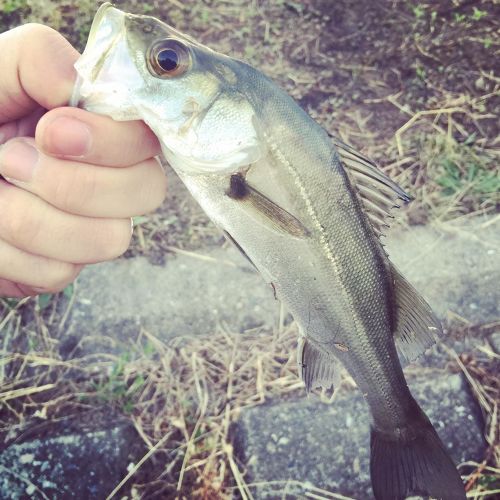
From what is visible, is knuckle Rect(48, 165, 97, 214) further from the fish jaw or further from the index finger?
the fish jaw

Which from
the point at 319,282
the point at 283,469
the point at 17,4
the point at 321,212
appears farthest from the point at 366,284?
the point at 17,4

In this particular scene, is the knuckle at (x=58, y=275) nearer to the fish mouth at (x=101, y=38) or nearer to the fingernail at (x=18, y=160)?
the fingernail at (x=18, y=160)

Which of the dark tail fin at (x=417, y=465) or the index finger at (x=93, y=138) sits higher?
the index finger at (x=93, y=138)

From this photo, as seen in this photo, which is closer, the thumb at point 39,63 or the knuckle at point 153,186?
the thumb at point 39,63

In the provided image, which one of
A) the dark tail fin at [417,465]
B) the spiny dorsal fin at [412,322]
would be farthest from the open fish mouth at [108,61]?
the dark tail fin at [417,465]

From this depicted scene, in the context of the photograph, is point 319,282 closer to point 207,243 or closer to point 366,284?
point 366,284

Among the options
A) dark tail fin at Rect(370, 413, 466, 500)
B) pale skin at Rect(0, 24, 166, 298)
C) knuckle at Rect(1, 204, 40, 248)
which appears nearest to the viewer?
pale skin at Rect(0, 24, 166, 298)

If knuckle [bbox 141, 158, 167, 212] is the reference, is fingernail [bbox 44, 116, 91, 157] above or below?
above

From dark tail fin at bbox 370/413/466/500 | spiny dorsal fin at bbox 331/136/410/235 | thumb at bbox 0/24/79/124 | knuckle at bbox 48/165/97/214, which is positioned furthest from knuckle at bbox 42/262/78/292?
dark tail fin at bbox 370/413/466/500
